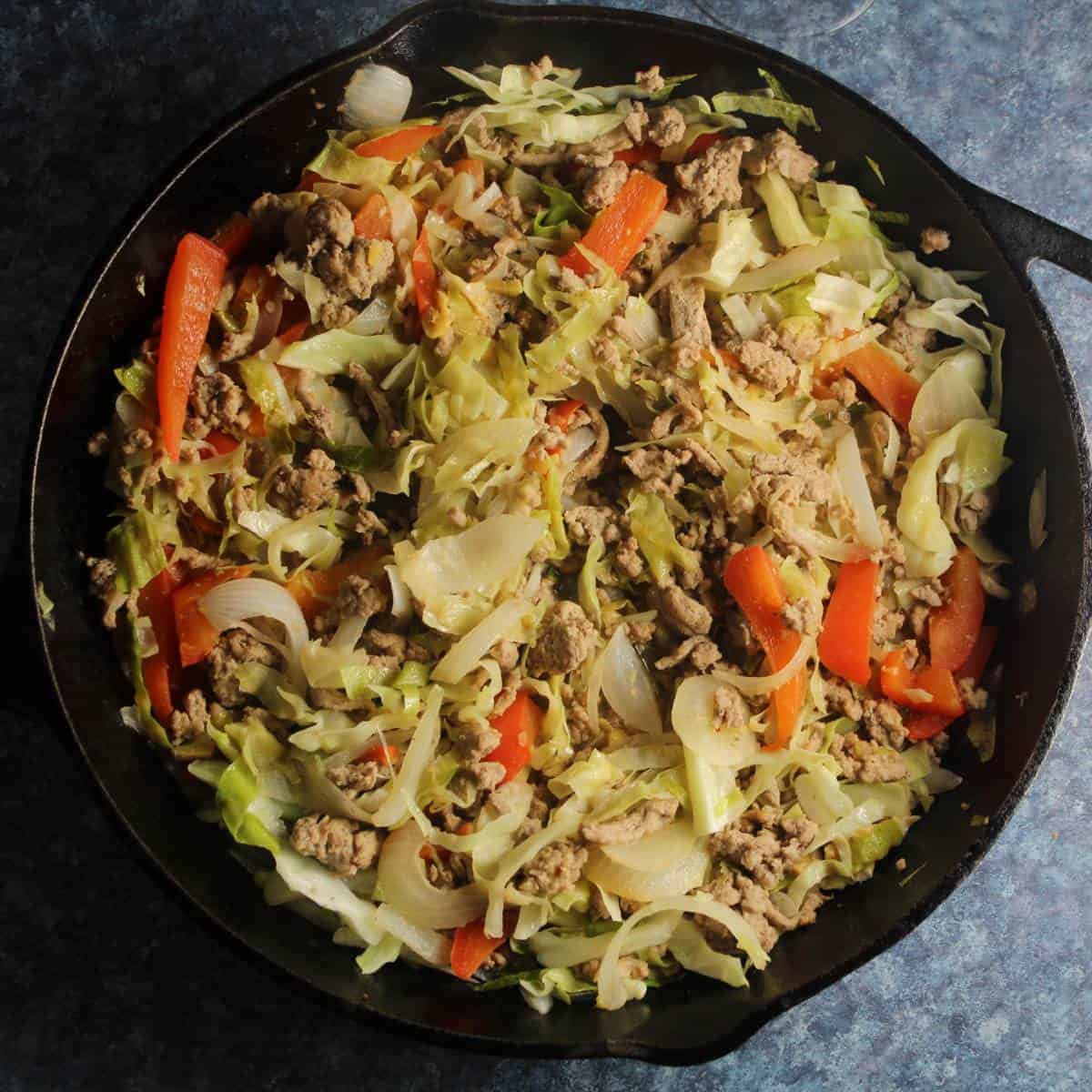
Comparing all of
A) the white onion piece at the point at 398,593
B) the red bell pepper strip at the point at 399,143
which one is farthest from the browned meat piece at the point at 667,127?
the white onion piece at the point at 398,593

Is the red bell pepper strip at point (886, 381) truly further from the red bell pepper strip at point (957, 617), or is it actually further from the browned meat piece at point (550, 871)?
the browned meat piece at point (550, 871)

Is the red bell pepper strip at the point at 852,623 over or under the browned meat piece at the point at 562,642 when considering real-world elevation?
under

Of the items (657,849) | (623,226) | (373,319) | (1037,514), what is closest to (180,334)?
(373,319)

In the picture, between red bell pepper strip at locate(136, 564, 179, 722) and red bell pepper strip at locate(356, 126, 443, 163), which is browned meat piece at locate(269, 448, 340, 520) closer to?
red bell pepper strip at locate(136, 564, 179, 722)

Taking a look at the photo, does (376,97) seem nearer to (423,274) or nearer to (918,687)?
(423,274)

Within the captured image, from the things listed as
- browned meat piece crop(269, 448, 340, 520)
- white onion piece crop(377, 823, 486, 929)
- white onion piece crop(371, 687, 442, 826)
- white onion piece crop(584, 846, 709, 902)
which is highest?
browned meat piece crop(269, 448, 340, 520)

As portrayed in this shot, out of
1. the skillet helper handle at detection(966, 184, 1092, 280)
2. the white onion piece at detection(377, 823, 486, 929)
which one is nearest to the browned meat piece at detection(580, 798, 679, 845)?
the white onion piece at detection(377, 823, 486, 929)
